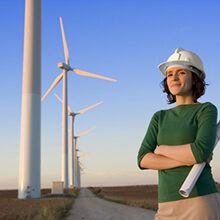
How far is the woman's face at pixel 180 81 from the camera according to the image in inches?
138

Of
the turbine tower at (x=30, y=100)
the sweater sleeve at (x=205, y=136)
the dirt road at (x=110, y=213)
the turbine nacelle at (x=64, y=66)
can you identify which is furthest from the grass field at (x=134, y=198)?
the sweater sleeve at (x=205, y=136)

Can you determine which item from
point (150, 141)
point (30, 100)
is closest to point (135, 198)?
point (30, 100)

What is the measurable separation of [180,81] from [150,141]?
0.47 m

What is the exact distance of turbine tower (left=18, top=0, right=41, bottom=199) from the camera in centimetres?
3662

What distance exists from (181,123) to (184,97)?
29cm

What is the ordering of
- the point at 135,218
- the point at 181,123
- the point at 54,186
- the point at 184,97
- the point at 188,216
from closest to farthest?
1. the point at 188,216
2. the point at 181,123
3. the point at 184,97
4. the point at 135,218
5. the point at 54,186

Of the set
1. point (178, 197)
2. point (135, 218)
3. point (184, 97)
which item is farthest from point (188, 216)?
point (135, 218)

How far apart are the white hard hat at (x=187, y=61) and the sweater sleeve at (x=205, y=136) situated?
1.05ft

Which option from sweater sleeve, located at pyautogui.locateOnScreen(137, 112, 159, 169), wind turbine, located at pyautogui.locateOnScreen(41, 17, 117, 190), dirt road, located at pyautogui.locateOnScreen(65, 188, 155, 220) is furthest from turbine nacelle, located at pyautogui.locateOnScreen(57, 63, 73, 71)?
sweater sleeve, located at pyautogui.locateOnScreen(137, 112, 159, 169)

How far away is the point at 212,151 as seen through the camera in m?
3.24

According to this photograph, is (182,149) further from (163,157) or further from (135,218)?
(135,218)

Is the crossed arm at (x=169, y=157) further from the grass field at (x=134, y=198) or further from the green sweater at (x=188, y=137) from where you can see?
the grass field at (x=134, y=198)

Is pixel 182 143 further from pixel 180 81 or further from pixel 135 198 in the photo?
pixel 135 198

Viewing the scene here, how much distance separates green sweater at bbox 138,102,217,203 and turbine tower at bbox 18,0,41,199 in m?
33.4
